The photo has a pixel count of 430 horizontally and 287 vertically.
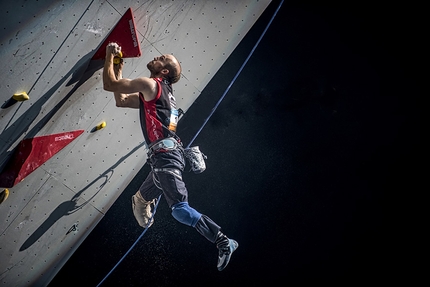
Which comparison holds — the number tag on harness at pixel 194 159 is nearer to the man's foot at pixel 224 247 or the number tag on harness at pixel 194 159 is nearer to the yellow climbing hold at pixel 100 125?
the man's foot at pixel 224 247

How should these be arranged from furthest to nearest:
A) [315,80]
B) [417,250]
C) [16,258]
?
[417,250], [315,80], [16,258]

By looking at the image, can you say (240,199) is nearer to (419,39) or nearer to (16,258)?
(16,258)

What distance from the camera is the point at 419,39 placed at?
11.4ft

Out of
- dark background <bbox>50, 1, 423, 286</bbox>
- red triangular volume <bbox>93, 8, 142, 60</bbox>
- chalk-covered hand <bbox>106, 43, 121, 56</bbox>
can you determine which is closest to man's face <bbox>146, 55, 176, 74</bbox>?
red triangular volume <bbox>93, 8, 142, 60</bbox>

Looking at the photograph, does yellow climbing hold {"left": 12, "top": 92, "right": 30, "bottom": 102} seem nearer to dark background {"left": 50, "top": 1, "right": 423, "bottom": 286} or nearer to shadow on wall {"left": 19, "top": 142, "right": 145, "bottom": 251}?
shadow on wall {"left": 19, "top": 142, "right": 145, "bottom": 251}

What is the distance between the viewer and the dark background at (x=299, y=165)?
11.1 feet

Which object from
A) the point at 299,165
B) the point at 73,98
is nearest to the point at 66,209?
the point at 73,98

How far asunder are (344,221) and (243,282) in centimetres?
123

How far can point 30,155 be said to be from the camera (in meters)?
2.17

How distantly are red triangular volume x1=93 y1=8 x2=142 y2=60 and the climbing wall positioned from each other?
0.03m

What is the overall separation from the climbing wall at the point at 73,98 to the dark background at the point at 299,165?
559mm

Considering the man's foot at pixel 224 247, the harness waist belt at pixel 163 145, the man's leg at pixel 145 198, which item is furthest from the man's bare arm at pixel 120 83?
the man's foot at pixel 224 247

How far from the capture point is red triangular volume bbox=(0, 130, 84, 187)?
2.13m

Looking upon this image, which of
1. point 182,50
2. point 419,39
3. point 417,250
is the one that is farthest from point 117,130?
point 417,250
